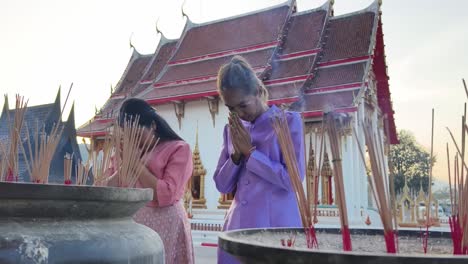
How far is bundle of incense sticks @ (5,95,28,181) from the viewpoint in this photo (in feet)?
3.26

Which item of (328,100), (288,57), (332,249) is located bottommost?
(332,249)

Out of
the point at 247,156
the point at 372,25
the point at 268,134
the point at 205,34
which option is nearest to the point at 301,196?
the point at 247,156

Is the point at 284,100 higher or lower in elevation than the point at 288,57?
lower

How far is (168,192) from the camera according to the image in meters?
1.51

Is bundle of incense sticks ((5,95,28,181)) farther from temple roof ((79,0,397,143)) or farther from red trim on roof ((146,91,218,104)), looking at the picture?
red trim on roof ((146,91,218,104))

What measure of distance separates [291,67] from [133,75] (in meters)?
5.17

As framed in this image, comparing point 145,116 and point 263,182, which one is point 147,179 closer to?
point 145,116

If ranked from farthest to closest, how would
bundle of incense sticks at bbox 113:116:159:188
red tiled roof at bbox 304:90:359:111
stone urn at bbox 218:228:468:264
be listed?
red tiled roof at bbox 304:90:359:111 < bundle of incense sticks at bbox 113:116:159:188 < stone urn at bbox 218:228:468:264

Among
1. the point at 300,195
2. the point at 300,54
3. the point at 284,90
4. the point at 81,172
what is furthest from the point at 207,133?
the point at 300,195

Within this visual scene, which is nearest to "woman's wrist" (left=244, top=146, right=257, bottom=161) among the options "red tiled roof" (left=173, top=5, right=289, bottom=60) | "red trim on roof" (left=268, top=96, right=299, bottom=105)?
"red trim on roof" (left=268, top=96, right=299, bottom=105)

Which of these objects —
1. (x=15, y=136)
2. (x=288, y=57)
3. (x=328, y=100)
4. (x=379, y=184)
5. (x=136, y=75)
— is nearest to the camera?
(x=379, y=184)

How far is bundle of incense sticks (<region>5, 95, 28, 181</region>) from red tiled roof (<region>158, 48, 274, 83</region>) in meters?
7.99

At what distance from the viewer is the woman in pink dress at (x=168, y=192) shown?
153 cm

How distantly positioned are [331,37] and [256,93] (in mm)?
8372
